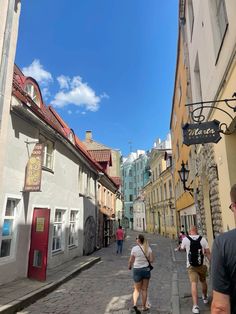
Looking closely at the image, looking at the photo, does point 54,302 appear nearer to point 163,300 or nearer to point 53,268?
point 163,300

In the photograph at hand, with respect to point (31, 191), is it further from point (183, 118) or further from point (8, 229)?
point (183, 118)

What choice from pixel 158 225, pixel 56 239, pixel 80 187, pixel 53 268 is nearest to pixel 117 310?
pixel 53 268

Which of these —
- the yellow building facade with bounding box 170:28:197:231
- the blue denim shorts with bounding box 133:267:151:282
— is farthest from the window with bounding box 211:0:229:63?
the blue denim shorts with bounding box 133:267:151:282

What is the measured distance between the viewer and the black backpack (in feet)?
21.1

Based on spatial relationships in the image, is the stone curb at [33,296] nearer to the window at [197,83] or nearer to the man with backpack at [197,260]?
the man with backpack at [197,260]

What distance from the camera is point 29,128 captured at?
31.1ft

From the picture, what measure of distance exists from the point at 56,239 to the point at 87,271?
1.83 metres

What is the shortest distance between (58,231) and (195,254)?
7.17 metres

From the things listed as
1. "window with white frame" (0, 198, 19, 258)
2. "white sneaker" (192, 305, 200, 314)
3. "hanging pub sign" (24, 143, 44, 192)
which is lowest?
"white sneaker" (192, 305, 200, 314)

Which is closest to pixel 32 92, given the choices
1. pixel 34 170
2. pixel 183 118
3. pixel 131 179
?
pixel 34 170

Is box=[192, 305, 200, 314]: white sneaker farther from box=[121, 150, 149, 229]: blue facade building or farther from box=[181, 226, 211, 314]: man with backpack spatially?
box=[121, 150, 149, 229]: blue facade building

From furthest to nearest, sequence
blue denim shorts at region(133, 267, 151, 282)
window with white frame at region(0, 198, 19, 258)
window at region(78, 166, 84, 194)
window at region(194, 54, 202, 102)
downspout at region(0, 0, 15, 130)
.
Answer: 1. window at region(78, 166, 84, 194)
2. window at region(194, 54, 202, 102)
3. window with white frame at region(0, 198, 19, 258)
4. downspout at region(0, 0, 15, 130)
5. blue denim shorts at region(133, 267, 151, 282)

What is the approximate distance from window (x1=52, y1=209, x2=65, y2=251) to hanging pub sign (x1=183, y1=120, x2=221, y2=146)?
766 centimetres

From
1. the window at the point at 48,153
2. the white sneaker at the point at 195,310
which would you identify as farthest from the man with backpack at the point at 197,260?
the window at the point at 48,153
